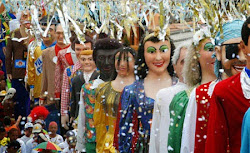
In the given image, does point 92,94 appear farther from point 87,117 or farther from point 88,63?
point 88,63

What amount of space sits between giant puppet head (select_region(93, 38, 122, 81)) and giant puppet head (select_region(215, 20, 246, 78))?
2.69 m

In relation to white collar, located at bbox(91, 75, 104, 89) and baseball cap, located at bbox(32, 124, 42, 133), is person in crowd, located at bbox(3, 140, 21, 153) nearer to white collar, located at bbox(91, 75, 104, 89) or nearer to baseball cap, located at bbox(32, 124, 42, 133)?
baseball cap, located at bbox(32, 124, 42, 133)

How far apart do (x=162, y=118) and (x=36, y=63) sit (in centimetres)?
480

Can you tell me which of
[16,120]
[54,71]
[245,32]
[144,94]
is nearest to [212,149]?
[245,32]

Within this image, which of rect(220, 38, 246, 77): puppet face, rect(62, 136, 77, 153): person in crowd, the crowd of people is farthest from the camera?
rect(62, 136, 77, 153): person in crowd

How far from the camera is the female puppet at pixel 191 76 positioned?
6.57 meters

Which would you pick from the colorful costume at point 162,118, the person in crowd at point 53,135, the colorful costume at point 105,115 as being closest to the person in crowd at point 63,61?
the person in crowd at point 53,135

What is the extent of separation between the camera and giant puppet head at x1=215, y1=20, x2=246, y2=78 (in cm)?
584

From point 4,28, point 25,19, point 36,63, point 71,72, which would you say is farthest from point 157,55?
point 4,28

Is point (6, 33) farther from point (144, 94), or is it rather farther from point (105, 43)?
point (144, 94)

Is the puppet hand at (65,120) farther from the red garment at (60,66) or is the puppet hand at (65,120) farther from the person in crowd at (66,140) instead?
the red garment at (60,66)

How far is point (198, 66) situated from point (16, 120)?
555 cm

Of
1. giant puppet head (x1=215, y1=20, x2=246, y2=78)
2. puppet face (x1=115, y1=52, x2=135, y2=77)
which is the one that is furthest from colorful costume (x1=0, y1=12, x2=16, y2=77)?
giant puppet head (x1=215, y1=20, x2=246, y2=78)

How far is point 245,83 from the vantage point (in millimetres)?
5328
